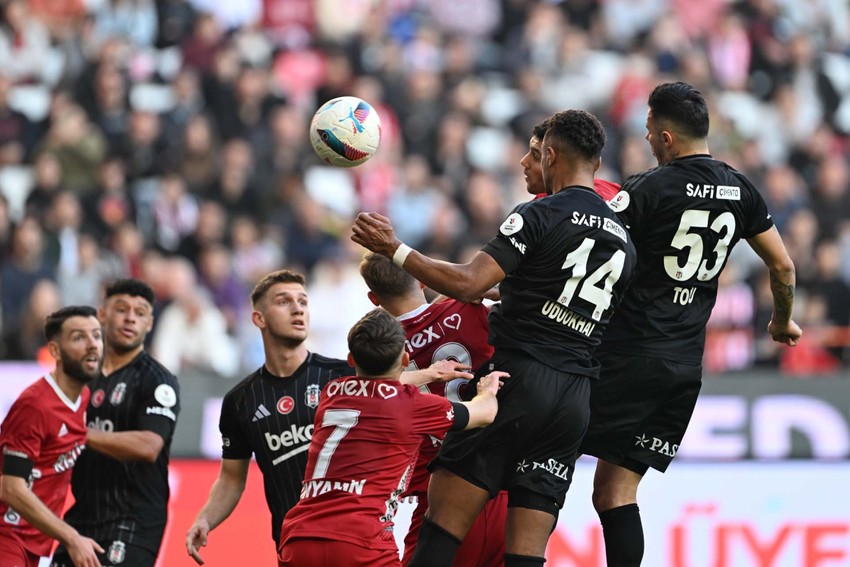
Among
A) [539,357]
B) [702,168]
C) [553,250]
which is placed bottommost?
[539,357]

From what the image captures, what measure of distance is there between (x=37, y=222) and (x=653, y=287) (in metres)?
9.16

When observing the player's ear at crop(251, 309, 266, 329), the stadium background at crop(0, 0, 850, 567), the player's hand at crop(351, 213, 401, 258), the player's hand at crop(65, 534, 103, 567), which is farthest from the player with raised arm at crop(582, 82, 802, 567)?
the stadium background at crop(0, 0, 850, 567)

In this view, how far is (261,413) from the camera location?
764cm

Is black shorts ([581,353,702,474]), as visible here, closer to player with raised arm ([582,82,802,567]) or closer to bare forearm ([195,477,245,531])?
player with raised arm ([582,82,802,567])

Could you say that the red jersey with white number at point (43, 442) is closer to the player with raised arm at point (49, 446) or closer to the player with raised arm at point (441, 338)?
the player with raised arm at point (49, 446)

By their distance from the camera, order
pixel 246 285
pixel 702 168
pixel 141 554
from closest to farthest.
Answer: pixel 702 168 → pixel 141 554 → pixel 246 285

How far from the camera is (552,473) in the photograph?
6547mm

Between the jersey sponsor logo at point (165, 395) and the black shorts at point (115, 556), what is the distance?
2.72ft

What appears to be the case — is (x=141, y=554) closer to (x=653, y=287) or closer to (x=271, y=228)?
(x=653, y=287)

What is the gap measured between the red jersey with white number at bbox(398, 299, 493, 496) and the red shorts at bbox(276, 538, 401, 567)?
1.09 metres

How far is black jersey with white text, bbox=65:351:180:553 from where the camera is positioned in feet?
26.9

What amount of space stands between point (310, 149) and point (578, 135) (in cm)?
1005

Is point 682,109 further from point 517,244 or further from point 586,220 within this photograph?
point 517,244


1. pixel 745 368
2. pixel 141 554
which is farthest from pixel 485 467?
pixel 745 368
